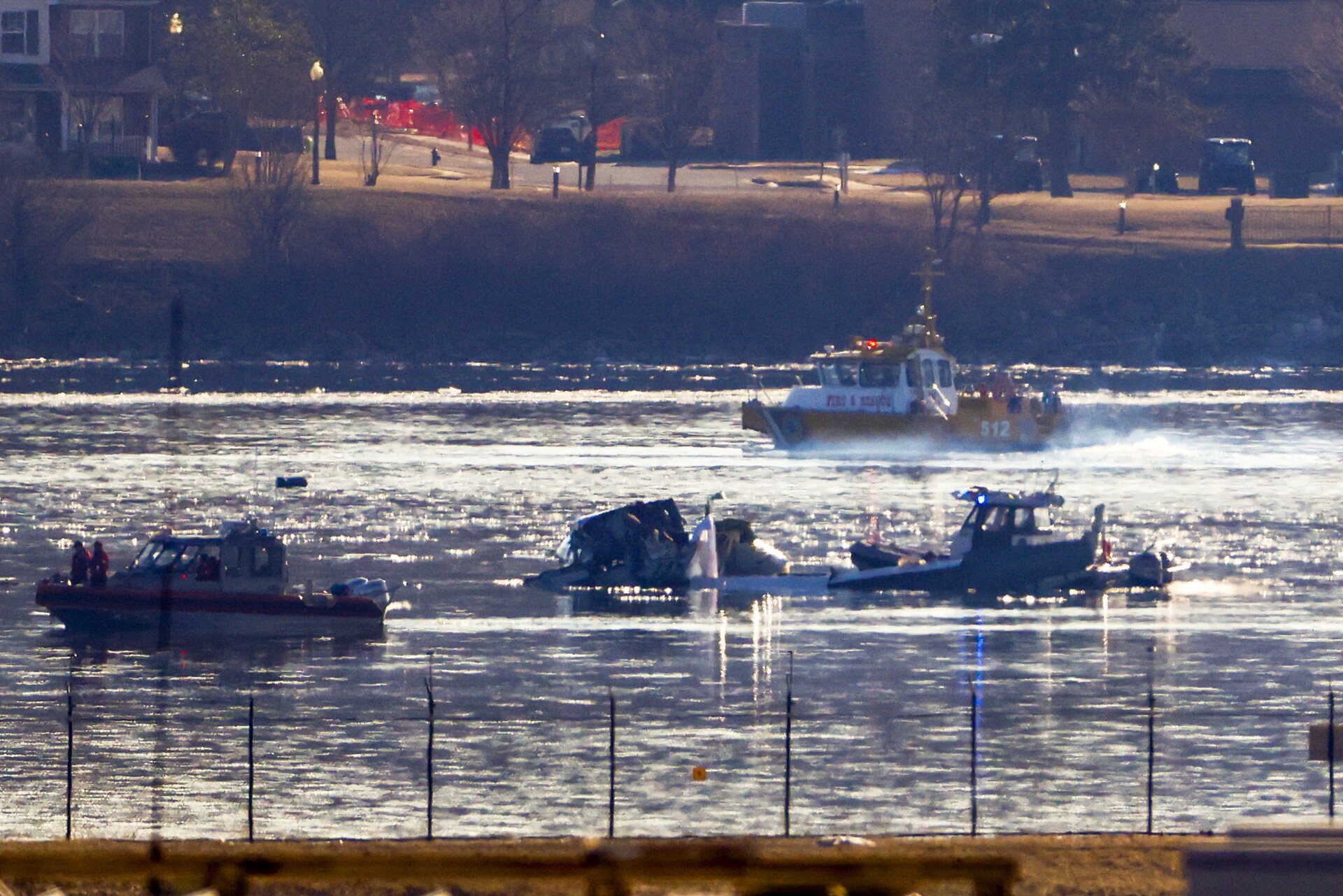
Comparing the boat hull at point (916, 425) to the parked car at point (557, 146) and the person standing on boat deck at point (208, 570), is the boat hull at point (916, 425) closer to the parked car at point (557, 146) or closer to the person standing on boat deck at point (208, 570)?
the person standing on boat deck at point (208, 570)

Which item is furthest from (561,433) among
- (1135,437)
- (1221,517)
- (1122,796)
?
(1122,796)

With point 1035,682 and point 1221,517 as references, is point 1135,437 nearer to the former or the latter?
point 1221,517

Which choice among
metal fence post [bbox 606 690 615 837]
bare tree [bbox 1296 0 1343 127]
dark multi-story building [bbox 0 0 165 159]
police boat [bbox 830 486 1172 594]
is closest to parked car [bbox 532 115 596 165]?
dark multi-story building [bbox 0 0 165 159]

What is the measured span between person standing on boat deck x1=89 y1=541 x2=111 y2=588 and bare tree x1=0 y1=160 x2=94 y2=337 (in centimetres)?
6695

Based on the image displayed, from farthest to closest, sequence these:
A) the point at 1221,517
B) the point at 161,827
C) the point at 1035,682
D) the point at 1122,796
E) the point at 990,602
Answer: the point at 1221,517 → the point at 990,602 → the point at 1035,682 → the point at 1122,796 → the point at 161,827

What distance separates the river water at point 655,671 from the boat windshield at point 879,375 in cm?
Result: 425

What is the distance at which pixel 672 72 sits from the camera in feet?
431

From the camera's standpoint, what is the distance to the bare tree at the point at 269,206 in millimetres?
112438

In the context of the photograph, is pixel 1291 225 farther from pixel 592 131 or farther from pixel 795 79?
pixel 592 131

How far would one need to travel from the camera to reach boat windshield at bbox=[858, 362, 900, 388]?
8175 centimetres

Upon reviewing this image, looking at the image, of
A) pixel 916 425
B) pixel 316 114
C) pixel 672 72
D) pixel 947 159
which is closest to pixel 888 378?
pixel 916 425

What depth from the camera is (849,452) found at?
8269 cm

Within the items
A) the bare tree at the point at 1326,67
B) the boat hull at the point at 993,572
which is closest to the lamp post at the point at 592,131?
the bare tree at the point at 1326,67

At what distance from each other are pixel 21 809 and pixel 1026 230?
10018 cm
